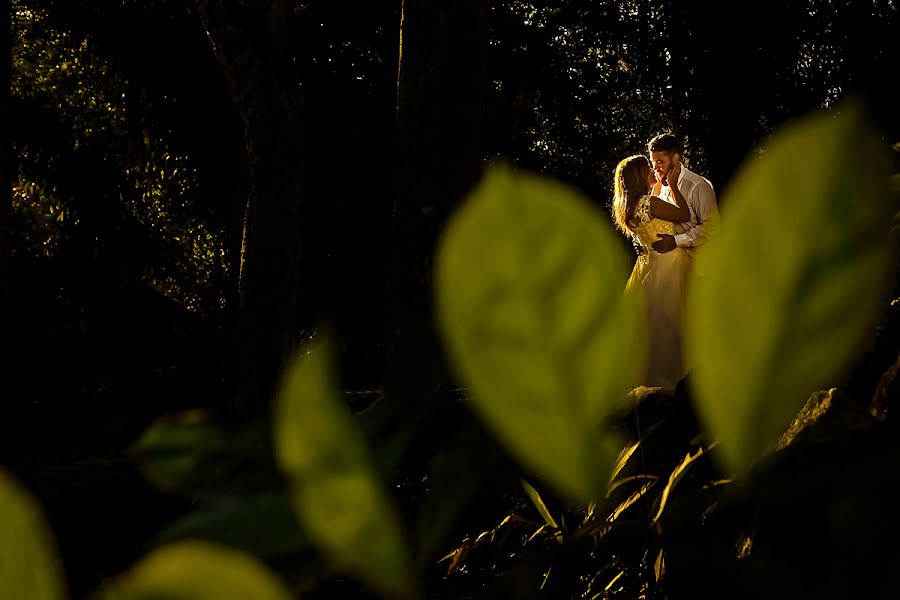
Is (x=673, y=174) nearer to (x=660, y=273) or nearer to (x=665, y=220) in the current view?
(x=665, y=220)

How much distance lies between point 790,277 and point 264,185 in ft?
17.6

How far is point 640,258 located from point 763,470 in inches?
252

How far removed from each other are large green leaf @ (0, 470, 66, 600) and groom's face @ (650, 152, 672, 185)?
643cm

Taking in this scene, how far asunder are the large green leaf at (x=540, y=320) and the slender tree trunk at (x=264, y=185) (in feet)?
16.6

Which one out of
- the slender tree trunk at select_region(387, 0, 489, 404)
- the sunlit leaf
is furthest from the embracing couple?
the sunlit leaf

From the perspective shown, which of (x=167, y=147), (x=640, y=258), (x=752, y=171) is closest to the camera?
(x=752, y=171)

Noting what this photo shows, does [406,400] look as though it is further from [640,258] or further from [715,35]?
[715,35]

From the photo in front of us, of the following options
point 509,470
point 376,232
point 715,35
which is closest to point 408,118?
point 509,470

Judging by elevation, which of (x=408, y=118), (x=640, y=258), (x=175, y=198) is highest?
(x=175, y=198)

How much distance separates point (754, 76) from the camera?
10789 mm

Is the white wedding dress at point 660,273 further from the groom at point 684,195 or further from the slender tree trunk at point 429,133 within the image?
the slender tree trunk at point 429,133

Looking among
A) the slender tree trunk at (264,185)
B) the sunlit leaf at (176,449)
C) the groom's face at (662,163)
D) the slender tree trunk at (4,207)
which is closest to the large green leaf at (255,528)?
the sunlit leaf at (176,449)

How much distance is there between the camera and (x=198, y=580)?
110mm

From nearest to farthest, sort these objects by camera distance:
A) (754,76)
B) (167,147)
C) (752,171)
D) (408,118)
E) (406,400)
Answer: (752,171) → (406,400) → (408,118) → (167,147) → (754,76)
